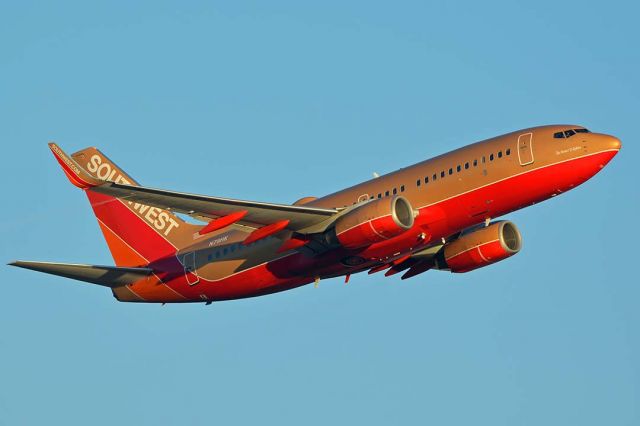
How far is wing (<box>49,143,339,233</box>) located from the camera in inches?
2050

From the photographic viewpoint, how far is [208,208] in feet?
181

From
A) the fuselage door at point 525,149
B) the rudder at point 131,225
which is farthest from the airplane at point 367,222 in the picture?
the rudder at point 131,225

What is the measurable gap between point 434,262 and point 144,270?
15.6 meters

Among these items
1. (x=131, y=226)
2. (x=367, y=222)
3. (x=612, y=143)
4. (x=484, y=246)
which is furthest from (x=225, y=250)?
(x=612, y=143)

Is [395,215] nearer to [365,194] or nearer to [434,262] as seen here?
[365,194]

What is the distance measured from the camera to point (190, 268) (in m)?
62.5

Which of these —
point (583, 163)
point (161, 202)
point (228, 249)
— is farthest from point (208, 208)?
point (583, 163)

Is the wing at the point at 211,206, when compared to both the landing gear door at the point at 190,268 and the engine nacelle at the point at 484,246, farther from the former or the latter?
the engine nacelle at the point at 484,246

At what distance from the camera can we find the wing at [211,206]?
171 ft

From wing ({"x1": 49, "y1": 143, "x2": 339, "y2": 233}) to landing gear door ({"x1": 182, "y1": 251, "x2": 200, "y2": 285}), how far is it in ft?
20.0

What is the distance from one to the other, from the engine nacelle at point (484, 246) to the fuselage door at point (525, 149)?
21.0 feet

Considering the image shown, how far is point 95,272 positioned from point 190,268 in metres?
4.95

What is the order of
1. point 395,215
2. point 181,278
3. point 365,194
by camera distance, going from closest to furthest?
point 395,215 < point 365,194 < point 181,278

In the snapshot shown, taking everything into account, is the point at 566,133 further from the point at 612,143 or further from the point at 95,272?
the point at 95,272
